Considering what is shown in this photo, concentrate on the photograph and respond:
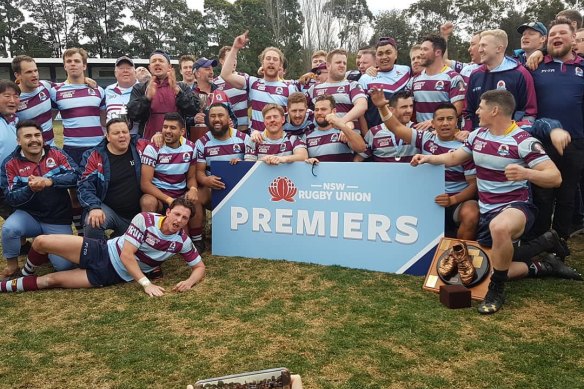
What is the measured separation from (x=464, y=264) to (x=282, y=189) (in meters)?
1.96

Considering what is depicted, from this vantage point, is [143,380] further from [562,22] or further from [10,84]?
[562,22]

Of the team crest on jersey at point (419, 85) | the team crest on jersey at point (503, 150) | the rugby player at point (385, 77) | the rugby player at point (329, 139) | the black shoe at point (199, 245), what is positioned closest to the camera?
the team crest on jersey at point (503, 150)

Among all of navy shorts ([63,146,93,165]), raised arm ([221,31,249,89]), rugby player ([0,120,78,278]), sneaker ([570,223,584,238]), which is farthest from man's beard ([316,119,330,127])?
sneaker ([570,223,584,238])

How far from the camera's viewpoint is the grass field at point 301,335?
289 centimetres

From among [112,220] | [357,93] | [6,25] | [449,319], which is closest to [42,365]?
[112,220]

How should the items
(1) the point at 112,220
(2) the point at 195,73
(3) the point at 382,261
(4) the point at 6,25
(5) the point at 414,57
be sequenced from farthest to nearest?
(4) the point at 6,25
(2) the point at 195,73
(5) the point at 414,57
(1) the point at 112,220
(3) the point at 382,261

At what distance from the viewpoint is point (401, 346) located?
10.5 ft

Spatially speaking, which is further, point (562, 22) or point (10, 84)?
point (10, 84)

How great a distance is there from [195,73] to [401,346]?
17.1ft

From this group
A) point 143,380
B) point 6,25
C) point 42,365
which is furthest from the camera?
point 6,25

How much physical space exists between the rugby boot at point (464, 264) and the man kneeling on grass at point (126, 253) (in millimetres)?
2353

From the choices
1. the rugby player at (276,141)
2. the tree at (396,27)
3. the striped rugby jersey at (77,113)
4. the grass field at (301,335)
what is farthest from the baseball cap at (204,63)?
the tree at (396,27)

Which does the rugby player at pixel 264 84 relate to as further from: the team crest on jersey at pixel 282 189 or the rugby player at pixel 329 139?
the team crest on jersey at pixel 282 189

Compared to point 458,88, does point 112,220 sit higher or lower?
lower
